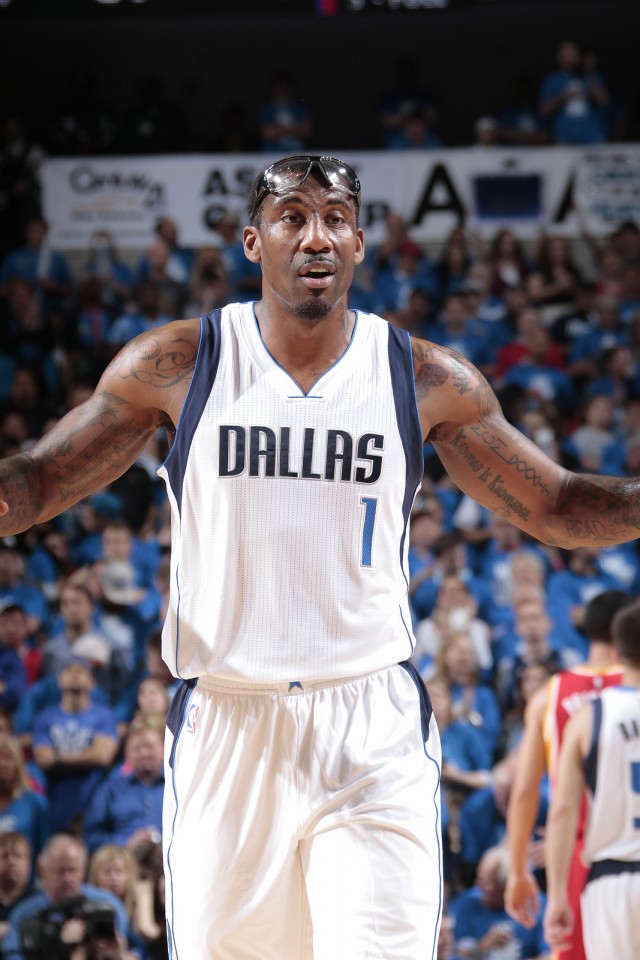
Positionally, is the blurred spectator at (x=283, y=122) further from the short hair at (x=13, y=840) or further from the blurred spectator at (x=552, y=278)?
the short hair at (x=13, y=840)

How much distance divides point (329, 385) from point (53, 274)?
27.4ft

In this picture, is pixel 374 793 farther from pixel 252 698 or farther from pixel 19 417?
pixel 19 417

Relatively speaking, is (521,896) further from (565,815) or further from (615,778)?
(615,778)

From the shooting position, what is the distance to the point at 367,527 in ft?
9.37

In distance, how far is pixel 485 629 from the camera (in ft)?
23.9

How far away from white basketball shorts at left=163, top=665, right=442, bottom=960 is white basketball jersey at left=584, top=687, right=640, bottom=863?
1.93 m

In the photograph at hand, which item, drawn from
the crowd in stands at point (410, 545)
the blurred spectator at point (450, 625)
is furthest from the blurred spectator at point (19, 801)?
the blurred spectator at point (450, 625)

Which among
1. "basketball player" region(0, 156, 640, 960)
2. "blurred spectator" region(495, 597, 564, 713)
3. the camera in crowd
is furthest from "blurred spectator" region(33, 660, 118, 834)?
"basketball player" region(0, 156, 640, 960)

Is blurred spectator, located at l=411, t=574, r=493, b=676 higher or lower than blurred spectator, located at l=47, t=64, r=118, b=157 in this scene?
lower

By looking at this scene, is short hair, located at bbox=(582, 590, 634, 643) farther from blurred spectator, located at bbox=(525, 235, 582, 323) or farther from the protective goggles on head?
blurred spectator, located at bbox=(525, 235, 582, 323)

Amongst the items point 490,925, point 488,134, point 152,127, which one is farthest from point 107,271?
point 490,925

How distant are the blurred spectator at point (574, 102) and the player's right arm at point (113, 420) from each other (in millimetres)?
9671

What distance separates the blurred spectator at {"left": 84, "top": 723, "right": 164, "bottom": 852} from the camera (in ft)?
20.6

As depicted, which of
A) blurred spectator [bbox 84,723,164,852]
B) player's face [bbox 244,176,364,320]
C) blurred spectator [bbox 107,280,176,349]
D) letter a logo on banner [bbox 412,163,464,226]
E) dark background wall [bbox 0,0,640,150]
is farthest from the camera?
dark background wall [bbox 0,0,640,150]
